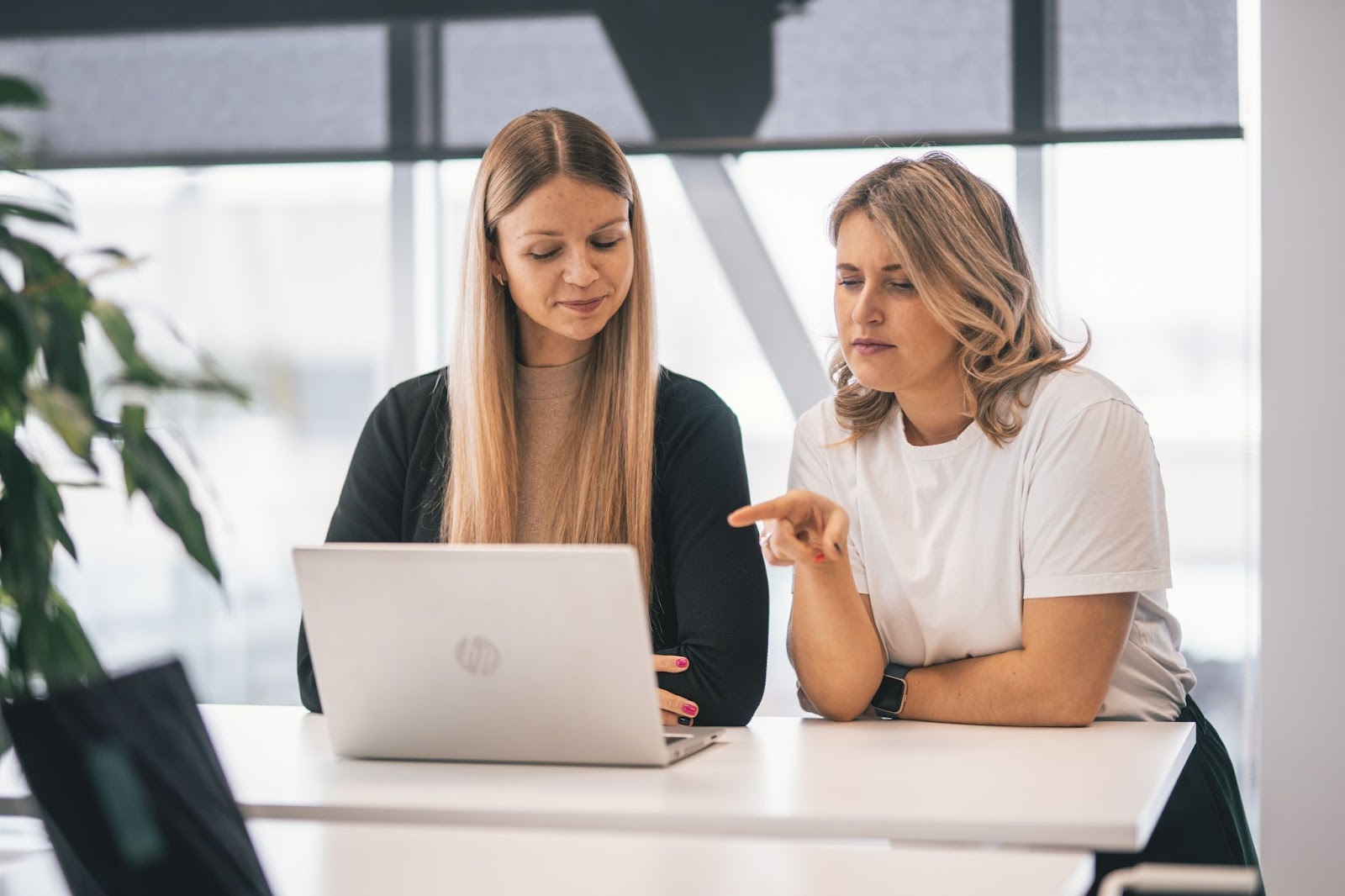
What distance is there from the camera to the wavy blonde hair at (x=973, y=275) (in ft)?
6.38

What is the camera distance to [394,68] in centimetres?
393

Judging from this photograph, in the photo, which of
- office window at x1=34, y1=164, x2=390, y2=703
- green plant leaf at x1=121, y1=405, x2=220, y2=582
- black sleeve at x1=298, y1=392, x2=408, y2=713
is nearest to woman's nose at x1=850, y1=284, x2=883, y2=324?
black sleeve at x1=298, y1=392, x2=408, y2=713

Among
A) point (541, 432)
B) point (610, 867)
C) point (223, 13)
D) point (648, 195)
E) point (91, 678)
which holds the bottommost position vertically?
point (610, 867)

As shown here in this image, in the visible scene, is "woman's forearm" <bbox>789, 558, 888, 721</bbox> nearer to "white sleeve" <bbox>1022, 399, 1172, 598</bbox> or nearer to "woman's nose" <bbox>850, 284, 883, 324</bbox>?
"white sleeve" <bbox>1022, 399, 1172, 598</bbox>

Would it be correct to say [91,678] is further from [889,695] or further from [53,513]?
[889,695]

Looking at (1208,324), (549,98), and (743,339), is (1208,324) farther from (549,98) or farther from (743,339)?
(549,98)

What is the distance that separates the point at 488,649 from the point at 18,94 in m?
0.72

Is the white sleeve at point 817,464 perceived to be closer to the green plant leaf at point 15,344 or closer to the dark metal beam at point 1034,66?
the green plant leaf at point 15,344

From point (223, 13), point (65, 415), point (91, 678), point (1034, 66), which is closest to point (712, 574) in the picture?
point (91, 678)

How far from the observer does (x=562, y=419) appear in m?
2.17

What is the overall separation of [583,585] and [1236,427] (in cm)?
261

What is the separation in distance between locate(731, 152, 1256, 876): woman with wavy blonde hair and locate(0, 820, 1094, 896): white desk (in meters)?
0.54

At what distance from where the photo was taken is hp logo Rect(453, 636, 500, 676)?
1381 mm

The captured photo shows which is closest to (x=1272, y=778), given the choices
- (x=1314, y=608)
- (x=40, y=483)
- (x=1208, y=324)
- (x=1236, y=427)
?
(x=1314, y=608)
